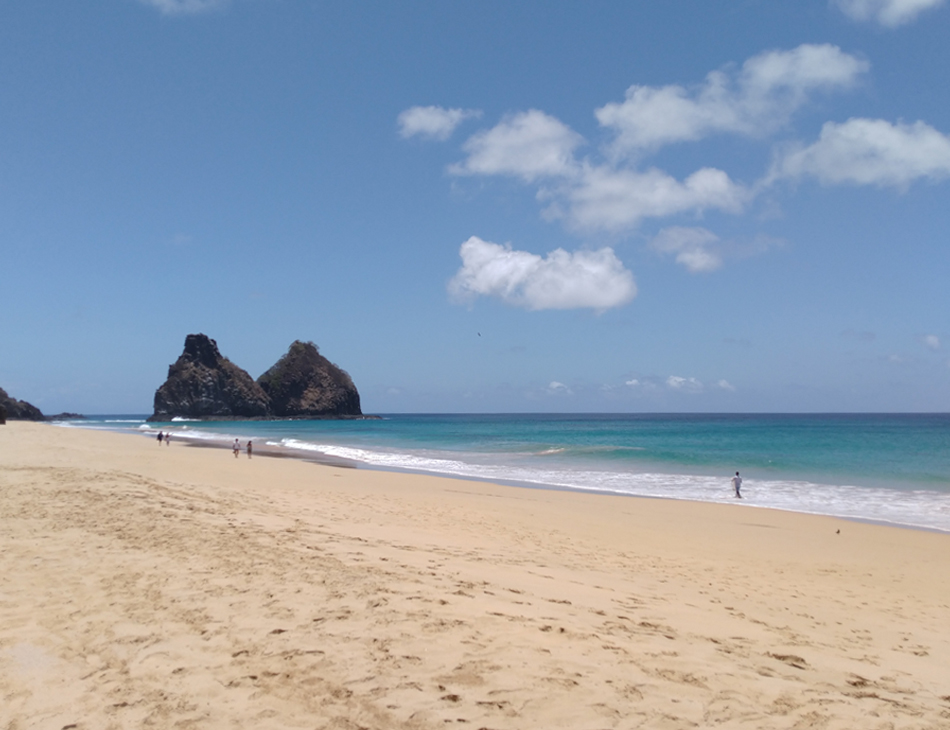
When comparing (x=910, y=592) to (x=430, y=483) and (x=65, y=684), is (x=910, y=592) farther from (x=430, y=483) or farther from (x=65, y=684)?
(x=430, y=483)

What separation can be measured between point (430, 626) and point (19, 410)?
5437 inches

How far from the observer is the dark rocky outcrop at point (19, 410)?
104944mm

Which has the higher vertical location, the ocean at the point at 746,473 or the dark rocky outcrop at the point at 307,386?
the dark rocky outcrop at the point at 307,386

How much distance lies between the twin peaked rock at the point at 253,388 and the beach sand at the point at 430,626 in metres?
122

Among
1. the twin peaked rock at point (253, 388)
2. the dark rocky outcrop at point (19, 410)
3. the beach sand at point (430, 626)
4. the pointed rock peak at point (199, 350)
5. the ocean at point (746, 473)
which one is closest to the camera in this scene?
the beach sand at point (430, 626)

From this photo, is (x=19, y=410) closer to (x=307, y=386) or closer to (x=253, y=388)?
(x=253, y=388)

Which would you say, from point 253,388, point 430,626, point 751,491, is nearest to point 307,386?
point 253,388

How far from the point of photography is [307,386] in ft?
470

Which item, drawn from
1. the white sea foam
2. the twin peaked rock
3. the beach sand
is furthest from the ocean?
the twin peaked rock

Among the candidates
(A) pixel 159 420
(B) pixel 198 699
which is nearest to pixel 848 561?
(B) pixel 198 699

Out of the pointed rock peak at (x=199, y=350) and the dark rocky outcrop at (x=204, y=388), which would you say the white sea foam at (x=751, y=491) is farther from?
the pointed rock peak at (x=199, y=350)

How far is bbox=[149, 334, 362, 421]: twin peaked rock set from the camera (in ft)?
400

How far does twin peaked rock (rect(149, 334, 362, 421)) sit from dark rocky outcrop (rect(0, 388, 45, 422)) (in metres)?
21.6

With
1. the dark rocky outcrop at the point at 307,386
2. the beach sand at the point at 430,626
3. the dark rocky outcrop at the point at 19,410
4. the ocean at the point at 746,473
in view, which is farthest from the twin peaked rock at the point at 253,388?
the beach sand at the point at 430,626
